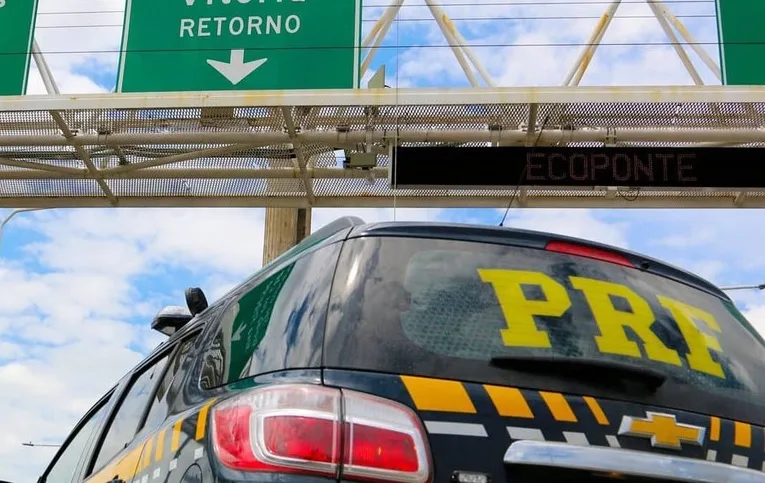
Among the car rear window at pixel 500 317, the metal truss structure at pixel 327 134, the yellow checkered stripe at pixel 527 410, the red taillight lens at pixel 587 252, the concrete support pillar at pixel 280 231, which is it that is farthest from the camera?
the concrete support pillar at pixel 280 231

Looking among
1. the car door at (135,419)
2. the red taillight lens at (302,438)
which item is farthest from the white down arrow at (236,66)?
the red taillight lens at (302,438)

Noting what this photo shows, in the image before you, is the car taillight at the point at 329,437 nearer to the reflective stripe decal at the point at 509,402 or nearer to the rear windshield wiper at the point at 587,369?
the reflective stripe decal at the point at 509,402

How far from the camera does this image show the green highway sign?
8.60m

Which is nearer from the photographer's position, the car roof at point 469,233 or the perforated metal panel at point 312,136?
the car roof at point 469,233

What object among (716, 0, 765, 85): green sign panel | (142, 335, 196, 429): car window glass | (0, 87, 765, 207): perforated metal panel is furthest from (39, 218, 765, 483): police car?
(716, 0, 765, 85): green sign panel

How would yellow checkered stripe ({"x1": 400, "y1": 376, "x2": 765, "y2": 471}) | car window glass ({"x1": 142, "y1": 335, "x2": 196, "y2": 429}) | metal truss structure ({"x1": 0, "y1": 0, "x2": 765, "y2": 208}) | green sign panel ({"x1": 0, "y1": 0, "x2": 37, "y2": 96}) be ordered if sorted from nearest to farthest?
yellow checkered stripe ({"x1": 400, "y1": 376, "x2": 765, "y2": 471})
car window glass ({"x1": 142, "y1": 335, "x2": 196, "y2": 429})
metal truss structure ({"x1": 0, "y1": 0, "x2": 765, "y2": 208})
green sign panel ({"x1": 0, "y1": 0, "x2": 37, "y2": 96})

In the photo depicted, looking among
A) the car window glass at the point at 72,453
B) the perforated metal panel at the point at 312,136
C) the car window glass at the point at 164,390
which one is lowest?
the car window glass at the point at 72,453

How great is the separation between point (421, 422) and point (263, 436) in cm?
37

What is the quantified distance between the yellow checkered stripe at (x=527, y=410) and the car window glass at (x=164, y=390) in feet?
4.08

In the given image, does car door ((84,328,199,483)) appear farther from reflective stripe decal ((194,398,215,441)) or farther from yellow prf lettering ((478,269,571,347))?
yellow prf lettering ((478,269,571,347))

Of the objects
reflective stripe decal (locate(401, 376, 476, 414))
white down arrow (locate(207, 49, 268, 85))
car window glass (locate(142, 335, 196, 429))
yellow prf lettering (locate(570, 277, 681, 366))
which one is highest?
white down arrow (locate(207, 49, 268, 85))

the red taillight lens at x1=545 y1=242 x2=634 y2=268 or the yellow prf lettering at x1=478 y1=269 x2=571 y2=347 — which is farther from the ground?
the red taillight lens at x1=545 y1=242 x2=634 y2=268

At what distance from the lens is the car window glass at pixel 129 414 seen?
367 centimetres

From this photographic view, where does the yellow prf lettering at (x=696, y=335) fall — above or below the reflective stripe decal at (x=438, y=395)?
above
